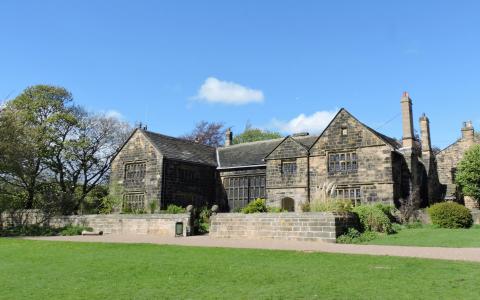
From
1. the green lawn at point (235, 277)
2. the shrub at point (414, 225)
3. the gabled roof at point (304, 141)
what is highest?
the gabled roof at point (304, 141)

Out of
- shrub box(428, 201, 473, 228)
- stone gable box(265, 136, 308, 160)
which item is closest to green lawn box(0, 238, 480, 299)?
shrub box(428, 201, 473, 228)

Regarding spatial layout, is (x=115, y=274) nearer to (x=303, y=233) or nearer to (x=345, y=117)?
(x=303, y=233)

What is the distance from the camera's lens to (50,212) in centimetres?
2978

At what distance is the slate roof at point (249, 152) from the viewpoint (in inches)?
1341

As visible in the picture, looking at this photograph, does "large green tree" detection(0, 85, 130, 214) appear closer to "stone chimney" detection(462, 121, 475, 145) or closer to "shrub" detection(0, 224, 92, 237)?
"shrub" detection(0, 224, 92, 237)

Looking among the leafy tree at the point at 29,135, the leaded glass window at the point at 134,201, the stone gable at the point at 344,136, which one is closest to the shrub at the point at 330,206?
the stone gable at the point at 344,136

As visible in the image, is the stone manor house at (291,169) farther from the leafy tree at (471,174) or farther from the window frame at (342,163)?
the leafy tree at (471,174)

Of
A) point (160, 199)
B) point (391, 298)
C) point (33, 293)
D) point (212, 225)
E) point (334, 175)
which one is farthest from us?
point (160, 199)

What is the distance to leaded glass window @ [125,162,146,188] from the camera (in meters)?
33.4

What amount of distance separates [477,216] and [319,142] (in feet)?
36.4

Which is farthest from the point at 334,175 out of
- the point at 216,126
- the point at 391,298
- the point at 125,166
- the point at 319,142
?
the point at 216,126

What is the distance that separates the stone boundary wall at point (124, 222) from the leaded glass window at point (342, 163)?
38.7 feet

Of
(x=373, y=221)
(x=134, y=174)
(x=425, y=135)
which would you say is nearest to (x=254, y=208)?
(x=373, y=221)

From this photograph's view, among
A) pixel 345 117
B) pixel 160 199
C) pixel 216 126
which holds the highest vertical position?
pixel 216 126
